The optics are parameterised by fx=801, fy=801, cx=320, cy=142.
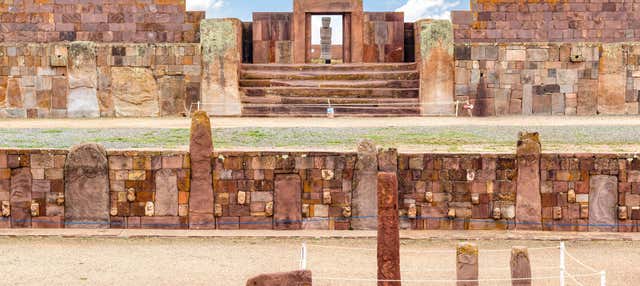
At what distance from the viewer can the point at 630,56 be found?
18656mm

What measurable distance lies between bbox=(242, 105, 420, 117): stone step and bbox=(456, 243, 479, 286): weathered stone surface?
32.7 feet

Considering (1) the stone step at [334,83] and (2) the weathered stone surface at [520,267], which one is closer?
(2) the weathered stone surface at [520,267]

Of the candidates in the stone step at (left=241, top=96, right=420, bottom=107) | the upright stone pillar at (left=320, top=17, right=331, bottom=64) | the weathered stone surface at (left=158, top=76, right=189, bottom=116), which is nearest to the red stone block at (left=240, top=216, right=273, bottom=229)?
the stone step at (left=241, top=96, right=420, bottom=107)

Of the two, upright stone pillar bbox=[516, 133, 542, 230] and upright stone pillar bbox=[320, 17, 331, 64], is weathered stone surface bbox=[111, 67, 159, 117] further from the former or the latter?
upright stone pillar bbox=[320, 17, 331, 64]

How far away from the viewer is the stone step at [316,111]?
1728cm

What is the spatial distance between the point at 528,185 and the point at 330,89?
25.9 feet

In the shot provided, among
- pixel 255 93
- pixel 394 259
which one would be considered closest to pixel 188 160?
pixel 394 259

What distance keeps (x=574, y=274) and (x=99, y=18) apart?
1605cm

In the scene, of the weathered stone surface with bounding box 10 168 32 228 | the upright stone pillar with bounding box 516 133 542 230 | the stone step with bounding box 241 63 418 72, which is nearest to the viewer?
the upright stone pillar with bounding box 516 133 542 230

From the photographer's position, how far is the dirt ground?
839cm

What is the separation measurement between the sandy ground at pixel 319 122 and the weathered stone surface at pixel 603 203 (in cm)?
480

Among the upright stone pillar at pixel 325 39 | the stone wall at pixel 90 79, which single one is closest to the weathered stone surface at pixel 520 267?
the stone wall at pixel 90 79

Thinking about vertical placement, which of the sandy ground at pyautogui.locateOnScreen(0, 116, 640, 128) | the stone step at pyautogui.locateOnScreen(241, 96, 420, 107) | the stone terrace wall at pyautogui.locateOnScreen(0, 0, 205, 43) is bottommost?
the sandy ground at pyautogui.locateOnScreen(0, 116, 640, 128)

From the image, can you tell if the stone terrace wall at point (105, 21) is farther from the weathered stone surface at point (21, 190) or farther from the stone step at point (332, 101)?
the weathered stone surface at point (21, 190)
